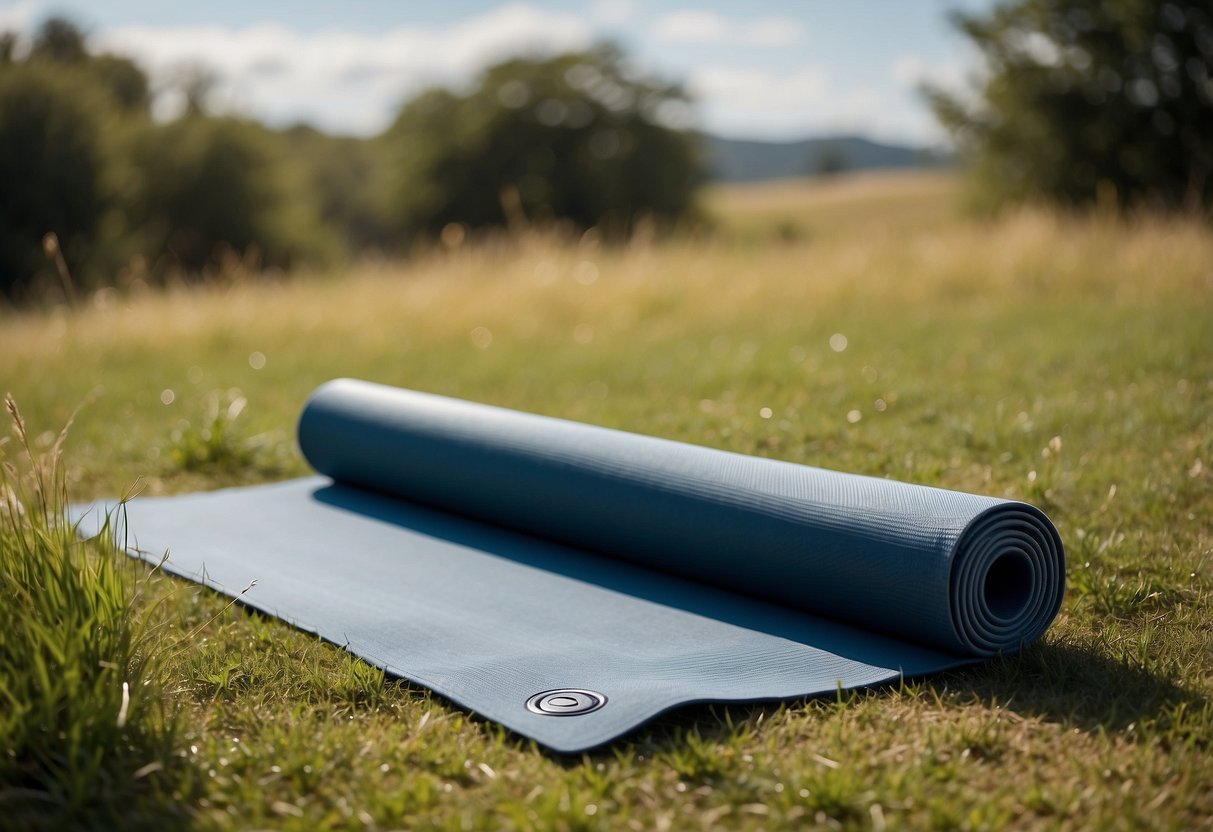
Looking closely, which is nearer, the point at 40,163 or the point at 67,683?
the point at 67,683

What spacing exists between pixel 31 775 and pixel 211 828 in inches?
17.5

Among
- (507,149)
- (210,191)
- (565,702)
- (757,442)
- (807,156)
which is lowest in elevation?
(565,702)

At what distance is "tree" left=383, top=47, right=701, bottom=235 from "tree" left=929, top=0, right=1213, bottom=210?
14.2 metres

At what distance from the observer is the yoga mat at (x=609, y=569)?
9.29ft

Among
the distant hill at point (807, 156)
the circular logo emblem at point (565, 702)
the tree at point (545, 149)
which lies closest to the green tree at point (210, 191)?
the tree at point (545, 149)

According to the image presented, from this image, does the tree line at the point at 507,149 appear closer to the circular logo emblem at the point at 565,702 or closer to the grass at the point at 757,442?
the grass at the point at 757,442

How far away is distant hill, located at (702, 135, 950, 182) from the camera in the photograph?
10162 centimetres

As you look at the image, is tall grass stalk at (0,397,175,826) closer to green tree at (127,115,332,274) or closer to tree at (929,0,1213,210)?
tree at (929,0,1213,210)

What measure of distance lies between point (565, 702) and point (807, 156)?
11686cm

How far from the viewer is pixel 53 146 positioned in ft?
76.0

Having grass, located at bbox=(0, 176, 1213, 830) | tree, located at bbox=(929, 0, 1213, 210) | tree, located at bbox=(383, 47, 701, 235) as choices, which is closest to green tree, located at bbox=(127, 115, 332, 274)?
tree, located at bbox=(383, 47, 701, 235)

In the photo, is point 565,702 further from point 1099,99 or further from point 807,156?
point 807,156

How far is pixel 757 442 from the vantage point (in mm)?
5070

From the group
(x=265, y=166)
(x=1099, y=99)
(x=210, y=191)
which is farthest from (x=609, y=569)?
(x=265, y=166)
